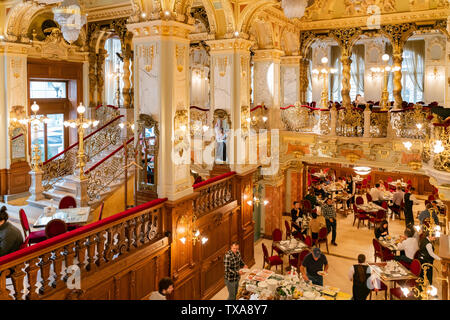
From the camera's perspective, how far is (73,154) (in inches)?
491

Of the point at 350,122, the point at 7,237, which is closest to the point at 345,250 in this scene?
the point at 350,122

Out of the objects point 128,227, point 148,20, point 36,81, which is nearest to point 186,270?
point 128,227

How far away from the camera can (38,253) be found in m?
5.14

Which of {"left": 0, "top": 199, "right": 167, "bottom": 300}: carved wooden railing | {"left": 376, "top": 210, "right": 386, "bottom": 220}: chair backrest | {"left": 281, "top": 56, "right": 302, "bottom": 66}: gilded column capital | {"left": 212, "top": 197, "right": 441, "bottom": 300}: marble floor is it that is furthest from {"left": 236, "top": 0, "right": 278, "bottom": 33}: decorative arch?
{"left": 376, "top": 210, "right": 386, "bottom": 220}: chair backrest

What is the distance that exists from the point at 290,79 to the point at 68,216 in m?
9.98

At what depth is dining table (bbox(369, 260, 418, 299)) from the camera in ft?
28.1

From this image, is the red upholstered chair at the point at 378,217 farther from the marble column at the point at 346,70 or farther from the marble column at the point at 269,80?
the marble column at the point at 269,80

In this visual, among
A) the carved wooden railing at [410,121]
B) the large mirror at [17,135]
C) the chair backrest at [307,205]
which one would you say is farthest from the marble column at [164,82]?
the chair backrest at [307,205]

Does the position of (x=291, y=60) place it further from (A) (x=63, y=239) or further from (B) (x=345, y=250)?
(A) (x=63, y=239)

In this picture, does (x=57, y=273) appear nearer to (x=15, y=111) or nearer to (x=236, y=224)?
(x=236, y=224)

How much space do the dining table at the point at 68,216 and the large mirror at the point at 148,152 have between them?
1.45 meters

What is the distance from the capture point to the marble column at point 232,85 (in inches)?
402

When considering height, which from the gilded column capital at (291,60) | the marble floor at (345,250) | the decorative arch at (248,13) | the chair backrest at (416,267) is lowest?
the marble floor at (345,250)

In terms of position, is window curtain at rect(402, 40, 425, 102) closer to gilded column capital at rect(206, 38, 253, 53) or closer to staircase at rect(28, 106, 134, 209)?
gilded column capital at rect(206, 38, 253, 53)
